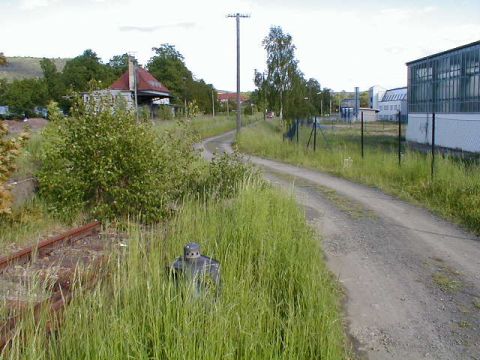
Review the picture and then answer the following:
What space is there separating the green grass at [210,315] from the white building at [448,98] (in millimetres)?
25502

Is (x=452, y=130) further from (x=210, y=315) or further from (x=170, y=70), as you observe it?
(x=170, y=70)

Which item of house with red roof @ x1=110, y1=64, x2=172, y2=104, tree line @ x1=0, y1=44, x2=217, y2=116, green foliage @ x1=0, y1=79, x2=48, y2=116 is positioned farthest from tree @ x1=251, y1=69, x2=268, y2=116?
green foliage @ x1=0, y1=79, x2=48, y2=116

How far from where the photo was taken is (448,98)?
32750mm

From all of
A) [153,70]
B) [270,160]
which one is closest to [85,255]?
[270,160]

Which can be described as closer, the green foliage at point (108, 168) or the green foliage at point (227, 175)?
the green foliage at point (108, 168)

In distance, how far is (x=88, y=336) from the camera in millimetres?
3076

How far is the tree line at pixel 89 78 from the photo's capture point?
7562 cm

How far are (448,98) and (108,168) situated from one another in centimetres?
2985

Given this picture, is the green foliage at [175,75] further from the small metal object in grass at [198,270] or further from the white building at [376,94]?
the small metal object in grass at [198,270]

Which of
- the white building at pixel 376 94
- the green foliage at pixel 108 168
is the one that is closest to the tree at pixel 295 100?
the green foliage at pixel 108 168

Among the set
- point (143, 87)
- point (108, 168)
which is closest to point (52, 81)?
point (143, 87)

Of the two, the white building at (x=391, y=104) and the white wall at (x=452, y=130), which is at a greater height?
the white building at (x=391, y=104)

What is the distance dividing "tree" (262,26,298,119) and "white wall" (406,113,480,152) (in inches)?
423

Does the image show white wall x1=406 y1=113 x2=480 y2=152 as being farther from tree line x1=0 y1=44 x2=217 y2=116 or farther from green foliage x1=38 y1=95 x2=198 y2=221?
tree line x1=0 y1=44 x2=217 y2=116
